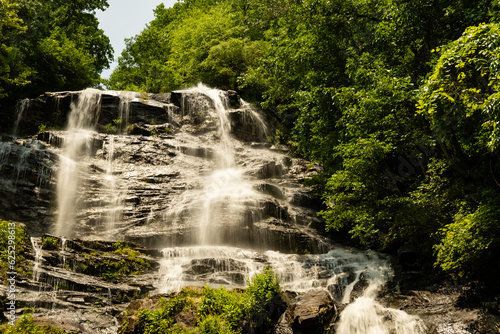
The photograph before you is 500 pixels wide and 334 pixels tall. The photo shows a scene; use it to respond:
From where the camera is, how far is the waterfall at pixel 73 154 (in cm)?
1407

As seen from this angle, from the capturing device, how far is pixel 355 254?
13828 mm

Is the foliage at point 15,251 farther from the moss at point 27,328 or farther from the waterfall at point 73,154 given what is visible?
the waterfall at point 73,154

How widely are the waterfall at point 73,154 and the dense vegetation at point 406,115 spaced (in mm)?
9538

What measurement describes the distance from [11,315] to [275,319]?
18.3 ft

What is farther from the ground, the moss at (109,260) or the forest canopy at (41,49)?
the forest canopy at (41,49)

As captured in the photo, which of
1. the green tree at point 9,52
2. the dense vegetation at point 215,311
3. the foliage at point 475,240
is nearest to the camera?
the dense vegetation at point 215,311

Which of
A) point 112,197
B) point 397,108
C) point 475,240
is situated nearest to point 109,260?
point 112,197

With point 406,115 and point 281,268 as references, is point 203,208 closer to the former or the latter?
point 281,268

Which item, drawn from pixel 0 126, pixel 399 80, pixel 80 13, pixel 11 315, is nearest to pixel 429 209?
pixel 399 80

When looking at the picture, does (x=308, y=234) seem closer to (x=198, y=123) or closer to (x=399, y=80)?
(x=399, y=80)

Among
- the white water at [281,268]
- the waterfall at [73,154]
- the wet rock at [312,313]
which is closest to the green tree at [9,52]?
the waterfall at [73,154]

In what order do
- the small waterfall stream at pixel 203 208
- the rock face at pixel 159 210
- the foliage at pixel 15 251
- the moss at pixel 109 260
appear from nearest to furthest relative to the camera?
the foliage at pixel 15 251
the rock face at pixel 159 210
the moss at pixel 109 260
the small waterfall stream at pixel 203 208

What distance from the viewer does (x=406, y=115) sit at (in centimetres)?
1141

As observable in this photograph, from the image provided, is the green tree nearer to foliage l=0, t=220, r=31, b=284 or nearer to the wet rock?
foliage l=0, t=220, r=31, b=284
